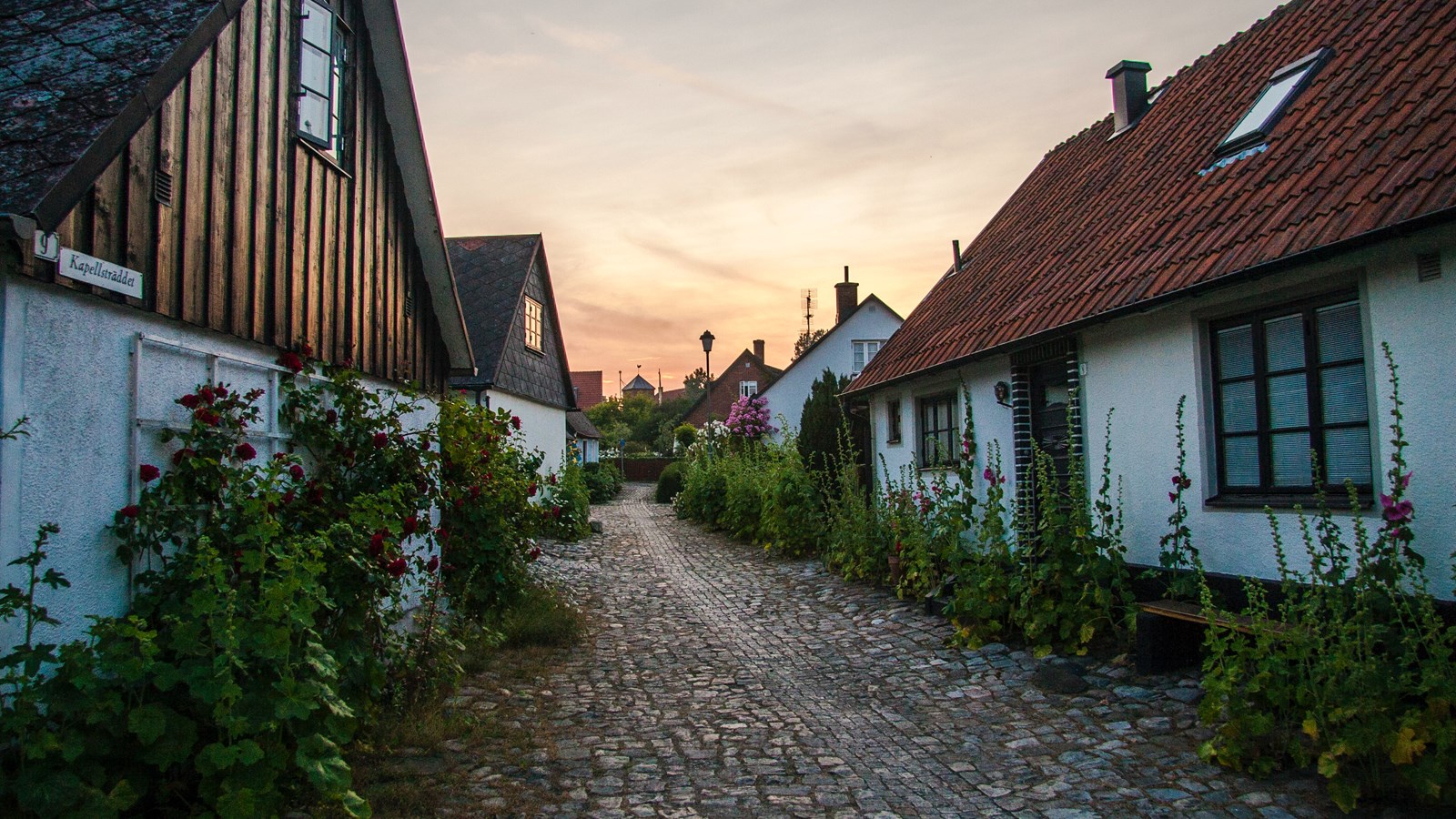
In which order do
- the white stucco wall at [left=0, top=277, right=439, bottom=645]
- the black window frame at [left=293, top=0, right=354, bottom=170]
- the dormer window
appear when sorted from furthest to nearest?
the dormer window < the black window frame at [left=293, top=0, right=354, bottom=170] < the white stucco wall at [left=0, top=277, right=439, bottom=645]

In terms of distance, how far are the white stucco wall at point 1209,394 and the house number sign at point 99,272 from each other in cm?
665

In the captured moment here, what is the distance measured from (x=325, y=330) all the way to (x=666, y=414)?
66.3 m

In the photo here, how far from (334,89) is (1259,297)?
6.79 m

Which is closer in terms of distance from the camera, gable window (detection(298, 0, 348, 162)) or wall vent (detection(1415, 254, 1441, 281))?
wall vent (detection(1415, 254, 1441, 281))

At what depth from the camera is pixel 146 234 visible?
4402mm

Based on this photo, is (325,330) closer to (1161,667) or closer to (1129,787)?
(1129,787)

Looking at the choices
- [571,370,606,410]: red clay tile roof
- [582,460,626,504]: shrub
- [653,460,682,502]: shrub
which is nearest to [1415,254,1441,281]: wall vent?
[582,460,626,504]: shrub

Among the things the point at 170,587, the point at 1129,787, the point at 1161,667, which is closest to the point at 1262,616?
the point at 1129,787

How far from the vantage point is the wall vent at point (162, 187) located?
448 centimetres

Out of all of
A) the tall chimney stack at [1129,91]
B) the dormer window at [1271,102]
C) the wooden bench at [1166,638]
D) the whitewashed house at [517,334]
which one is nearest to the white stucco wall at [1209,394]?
the wooden bench at [1166,638]

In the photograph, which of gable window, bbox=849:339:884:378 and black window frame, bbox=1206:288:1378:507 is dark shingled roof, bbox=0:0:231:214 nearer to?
black window frame, bbox=1206:288:1378:507

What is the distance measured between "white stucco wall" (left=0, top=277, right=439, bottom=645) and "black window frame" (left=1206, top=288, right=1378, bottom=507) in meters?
6.49

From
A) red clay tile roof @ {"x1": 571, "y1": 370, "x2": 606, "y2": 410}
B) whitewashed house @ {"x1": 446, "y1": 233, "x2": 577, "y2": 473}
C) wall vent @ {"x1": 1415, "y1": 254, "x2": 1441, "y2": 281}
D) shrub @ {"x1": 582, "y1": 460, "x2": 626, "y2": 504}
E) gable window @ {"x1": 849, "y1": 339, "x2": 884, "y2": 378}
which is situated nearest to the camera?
wall vent @ {"x1": 1415, "y1": 254, "x2": 1441, "y2": 281}

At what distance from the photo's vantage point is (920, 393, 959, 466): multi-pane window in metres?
11.5
